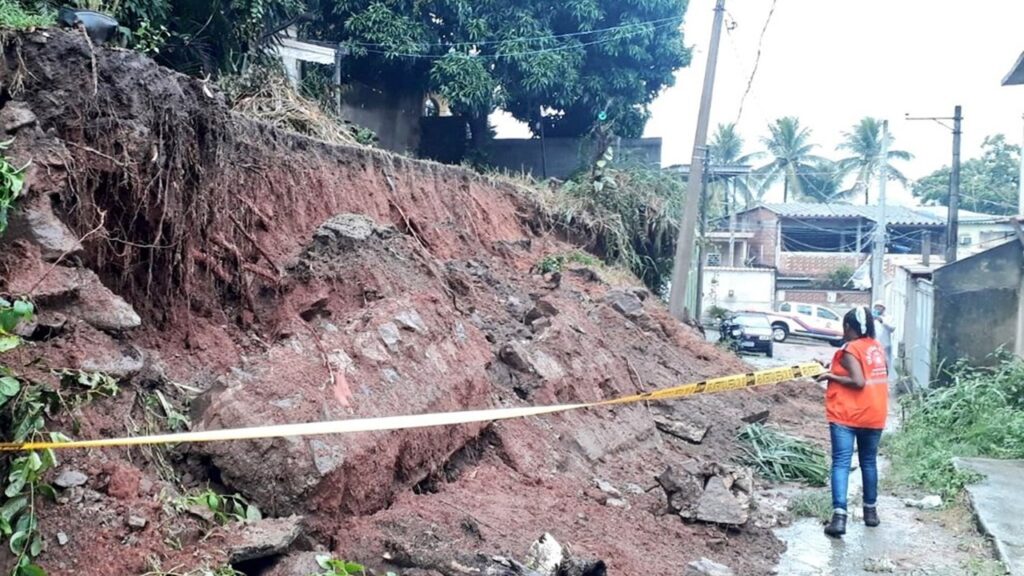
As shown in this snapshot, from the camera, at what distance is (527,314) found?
10.5m

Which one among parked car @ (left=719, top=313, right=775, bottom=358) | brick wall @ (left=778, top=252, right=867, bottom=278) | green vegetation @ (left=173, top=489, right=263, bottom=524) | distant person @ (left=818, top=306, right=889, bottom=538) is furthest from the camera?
brick wall @ (left=778, top=252, right=867, bottom=278)

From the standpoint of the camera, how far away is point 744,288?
4066 centimetres

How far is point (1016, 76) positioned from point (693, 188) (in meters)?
5.42

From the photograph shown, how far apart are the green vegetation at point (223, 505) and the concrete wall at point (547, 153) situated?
20330 mm

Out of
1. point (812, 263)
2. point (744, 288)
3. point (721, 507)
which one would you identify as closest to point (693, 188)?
point (721, 507)

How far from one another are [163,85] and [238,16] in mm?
7750

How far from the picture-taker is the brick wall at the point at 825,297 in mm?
40625

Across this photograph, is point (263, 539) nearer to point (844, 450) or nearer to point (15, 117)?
point (15, 117)

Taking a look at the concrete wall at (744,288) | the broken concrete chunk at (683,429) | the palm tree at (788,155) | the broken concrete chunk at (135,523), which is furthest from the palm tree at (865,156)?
the broken concrete chunk at (135,523)

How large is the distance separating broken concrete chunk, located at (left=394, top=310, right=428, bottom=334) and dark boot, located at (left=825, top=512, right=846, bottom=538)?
11.6 feet

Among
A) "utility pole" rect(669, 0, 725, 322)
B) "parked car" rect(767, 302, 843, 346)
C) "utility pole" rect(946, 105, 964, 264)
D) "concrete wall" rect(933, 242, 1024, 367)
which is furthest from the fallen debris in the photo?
"parked car" rect(767, 302, 843, 346)

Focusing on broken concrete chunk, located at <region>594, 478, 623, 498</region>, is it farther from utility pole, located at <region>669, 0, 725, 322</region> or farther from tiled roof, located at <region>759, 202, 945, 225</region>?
tiled roof, located at <region>759, 202, 945, 225</region>

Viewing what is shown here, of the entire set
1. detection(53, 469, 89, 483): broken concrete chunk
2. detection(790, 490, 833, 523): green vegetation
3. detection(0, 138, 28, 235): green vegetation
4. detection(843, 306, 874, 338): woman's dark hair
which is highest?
detection(0, 138, 28, 235): green vegetation

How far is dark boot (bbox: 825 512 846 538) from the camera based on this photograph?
290 inches
